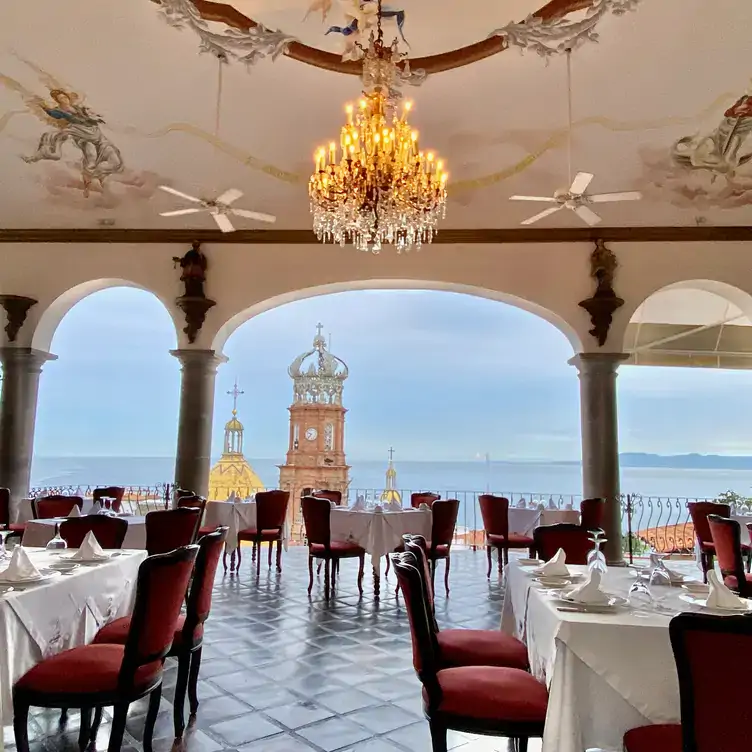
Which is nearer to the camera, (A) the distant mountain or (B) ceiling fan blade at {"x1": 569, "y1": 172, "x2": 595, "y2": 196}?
(B) ceiling fan blade at {"x1": 569, "y1": 172, "x2": 595, "y2": 196}

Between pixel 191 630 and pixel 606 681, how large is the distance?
1896mm

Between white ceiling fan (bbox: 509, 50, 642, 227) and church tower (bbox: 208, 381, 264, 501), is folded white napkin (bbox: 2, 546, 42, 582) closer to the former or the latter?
white ceiling fan (bbox: 509, 50, 642, 227)

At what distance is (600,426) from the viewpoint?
754 centimetres

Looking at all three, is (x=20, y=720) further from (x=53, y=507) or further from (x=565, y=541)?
(x=53, y=507)

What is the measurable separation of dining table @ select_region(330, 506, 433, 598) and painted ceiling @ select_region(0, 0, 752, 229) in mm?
3724

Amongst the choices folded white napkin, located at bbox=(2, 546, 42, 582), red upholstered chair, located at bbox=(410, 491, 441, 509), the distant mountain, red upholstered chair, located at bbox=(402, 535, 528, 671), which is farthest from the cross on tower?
red upholstered chair, located at bbox=(402, 535, 528, 671)

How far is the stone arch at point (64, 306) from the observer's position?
7922 mm

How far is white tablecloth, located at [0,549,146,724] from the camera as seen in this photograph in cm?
234

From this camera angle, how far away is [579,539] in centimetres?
390

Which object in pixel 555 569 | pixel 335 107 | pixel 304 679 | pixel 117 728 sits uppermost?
pixel 335 107

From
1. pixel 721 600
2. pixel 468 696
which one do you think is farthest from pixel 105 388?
pixel 721 600

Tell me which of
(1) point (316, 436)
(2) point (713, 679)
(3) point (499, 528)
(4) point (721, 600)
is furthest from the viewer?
(1) point (316, 436)

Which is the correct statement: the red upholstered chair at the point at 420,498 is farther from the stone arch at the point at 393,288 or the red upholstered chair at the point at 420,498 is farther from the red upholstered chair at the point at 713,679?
the red upholstered chair at the point at 713,679

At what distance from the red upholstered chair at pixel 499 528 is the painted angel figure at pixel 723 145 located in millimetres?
4140
